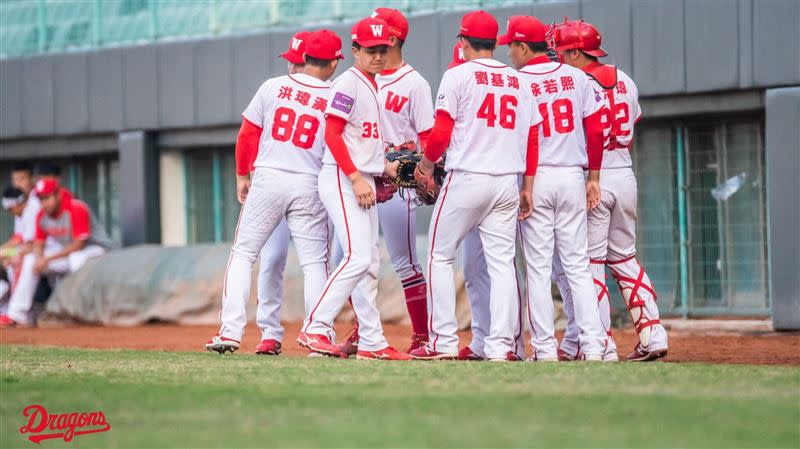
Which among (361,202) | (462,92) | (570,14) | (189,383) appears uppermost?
(570,14)

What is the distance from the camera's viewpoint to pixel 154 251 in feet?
50.4

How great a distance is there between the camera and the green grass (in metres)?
4.54

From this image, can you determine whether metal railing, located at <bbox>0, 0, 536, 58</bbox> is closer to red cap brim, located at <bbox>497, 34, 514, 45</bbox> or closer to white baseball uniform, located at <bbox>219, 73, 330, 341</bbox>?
red cap brim, located at <bbox>497, 34, 514, 45</bbox>

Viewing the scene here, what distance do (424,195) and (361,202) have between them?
0.59m

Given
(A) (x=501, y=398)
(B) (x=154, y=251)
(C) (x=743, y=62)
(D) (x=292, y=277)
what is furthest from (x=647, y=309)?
(B) (x=154, y=251)

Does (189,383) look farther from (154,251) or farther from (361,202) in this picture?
(154,251)

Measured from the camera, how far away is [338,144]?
777 cm

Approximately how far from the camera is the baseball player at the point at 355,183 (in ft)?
25.6

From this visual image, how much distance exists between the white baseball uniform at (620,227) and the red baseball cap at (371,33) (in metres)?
1.44

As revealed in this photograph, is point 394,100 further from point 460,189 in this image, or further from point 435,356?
point 435,356

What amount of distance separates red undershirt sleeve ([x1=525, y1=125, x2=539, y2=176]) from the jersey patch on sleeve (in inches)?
43.5

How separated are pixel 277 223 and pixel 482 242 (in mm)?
1385

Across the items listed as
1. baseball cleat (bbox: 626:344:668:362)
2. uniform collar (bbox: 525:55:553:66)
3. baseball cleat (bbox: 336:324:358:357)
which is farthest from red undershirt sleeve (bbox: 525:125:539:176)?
baseball cleat (bbox: 336:324:358:357)

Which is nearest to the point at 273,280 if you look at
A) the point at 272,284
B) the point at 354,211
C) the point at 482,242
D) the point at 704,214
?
the point at 272,284
